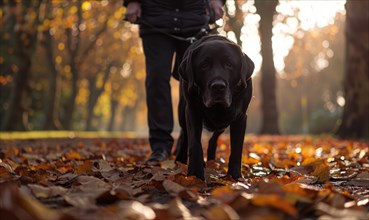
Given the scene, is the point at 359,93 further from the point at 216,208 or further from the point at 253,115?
the point at 253,115

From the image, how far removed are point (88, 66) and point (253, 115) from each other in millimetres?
46958

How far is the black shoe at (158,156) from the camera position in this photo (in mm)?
5863

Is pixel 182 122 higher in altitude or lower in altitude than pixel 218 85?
lower

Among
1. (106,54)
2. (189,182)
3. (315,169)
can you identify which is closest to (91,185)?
(189,182)

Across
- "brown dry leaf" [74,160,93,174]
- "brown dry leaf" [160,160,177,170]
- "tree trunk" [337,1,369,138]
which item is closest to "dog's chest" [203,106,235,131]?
"brown dry leaf" [160,160,177,170]

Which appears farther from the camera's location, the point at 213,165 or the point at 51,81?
the point at 51,81

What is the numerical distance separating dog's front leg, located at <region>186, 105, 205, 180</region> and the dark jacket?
205 cm

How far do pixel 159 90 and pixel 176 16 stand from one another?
34.9 inches

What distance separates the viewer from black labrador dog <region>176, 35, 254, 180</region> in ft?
12.8

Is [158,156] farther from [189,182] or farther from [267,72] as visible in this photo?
[267,72]

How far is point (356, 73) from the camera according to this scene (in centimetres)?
1449

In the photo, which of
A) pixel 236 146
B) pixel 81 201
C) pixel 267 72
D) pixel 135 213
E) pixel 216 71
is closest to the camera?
pixel 135 213

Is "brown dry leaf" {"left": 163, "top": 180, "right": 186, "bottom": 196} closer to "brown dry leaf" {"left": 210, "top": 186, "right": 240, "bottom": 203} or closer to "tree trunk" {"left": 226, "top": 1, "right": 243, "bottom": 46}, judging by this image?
"brown dry leaf" {"left": 210, "top": 186, "right": 240, "bottom": 203}

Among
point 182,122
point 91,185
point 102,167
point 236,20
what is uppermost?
point 236,20
